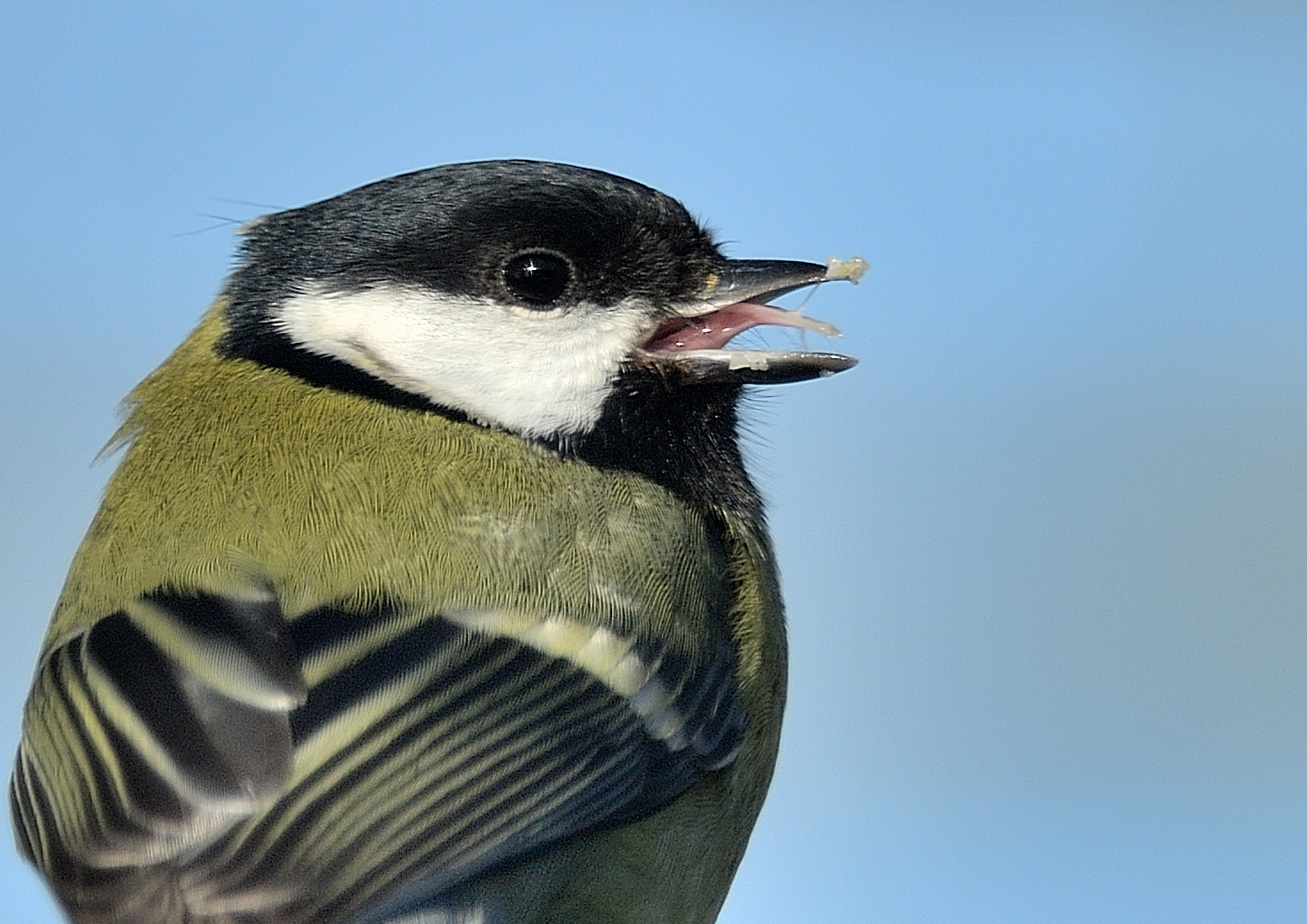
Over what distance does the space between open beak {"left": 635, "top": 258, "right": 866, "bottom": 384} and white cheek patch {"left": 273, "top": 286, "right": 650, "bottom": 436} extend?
0.05 meters

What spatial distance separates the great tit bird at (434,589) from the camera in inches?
48.3

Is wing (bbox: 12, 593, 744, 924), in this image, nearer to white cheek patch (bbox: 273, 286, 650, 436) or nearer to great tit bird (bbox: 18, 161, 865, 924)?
great tit bird (bbox: 18, 161, 865, 924)

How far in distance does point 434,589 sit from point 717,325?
0.46 meters

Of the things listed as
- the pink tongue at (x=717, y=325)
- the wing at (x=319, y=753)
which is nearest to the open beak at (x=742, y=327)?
the pink tongue at (x=717, y=325)

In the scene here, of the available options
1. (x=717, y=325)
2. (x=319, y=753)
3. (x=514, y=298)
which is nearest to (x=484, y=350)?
(x=514, y=298)

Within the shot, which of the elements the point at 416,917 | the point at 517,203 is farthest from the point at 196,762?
the point at 517,203

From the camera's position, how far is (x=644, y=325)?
1.68m

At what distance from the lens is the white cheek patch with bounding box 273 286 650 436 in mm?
1614

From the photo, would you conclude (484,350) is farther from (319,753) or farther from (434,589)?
(319,753)

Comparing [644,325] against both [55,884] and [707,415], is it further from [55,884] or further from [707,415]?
[55,884]

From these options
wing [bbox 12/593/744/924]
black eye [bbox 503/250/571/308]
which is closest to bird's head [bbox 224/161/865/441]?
black eye [bbox 503/250/571/308]

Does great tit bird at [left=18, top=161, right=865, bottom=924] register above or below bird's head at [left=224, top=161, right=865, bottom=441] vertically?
below

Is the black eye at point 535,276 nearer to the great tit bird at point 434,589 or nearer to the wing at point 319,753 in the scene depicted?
the great tit bird at point 434,589

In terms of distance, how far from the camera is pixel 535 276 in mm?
1638
